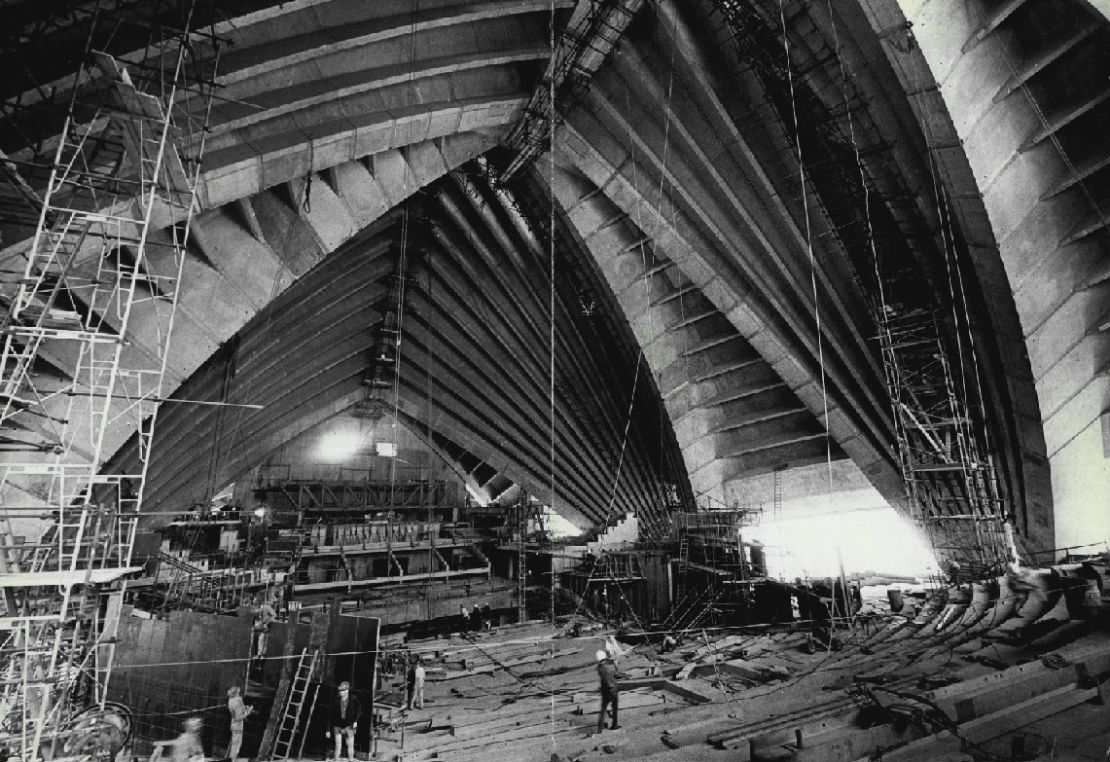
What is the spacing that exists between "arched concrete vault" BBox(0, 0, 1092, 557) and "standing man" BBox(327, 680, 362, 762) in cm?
777

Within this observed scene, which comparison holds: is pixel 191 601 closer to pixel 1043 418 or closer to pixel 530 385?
pixel 530 385

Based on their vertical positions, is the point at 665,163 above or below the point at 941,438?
above

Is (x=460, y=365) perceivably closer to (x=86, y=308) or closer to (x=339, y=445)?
(x=339, y=445)

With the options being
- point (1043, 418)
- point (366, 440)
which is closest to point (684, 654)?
point (1043, 418)

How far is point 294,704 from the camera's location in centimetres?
1038

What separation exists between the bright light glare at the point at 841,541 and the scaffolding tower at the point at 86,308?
22230 mm

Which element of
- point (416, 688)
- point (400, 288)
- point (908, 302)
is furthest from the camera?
point (400, 288)

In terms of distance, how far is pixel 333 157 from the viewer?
11719mm

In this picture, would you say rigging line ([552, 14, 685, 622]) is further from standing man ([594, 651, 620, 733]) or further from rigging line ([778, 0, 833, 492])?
standing man ([594, 651, 620, 733])

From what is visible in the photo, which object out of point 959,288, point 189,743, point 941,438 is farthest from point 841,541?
point 189,743

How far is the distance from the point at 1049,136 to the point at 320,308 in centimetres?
2170

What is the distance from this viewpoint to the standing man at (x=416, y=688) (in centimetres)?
1102

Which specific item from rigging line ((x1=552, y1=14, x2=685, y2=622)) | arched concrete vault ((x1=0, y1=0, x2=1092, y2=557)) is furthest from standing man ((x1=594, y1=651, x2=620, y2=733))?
rigging line ((x1=552, y1=14, x2=685, y2=622))

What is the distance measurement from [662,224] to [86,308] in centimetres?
1398
